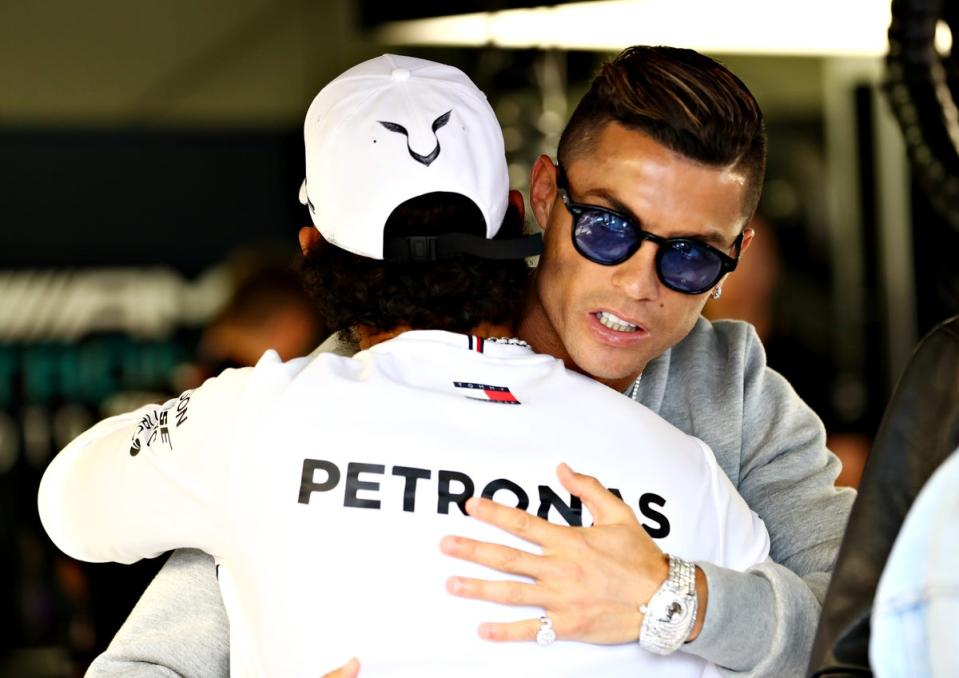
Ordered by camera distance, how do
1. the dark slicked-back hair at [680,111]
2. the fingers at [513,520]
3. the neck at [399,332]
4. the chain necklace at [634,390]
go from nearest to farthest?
the fingers at [513,520] → the neck at [399,332] → the dark slicked-back hair at [680,111] → the chain necklace at [634,390]

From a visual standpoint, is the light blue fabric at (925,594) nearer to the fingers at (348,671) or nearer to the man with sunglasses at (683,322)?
the man with sunglasses at (683,322)

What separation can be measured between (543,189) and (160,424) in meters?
0.77

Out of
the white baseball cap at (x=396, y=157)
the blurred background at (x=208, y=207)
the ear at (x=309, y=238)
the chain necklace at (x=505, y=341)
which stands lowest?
the blurred background at (x=208, y=207)

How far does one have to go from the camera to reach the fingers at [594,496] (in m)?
1.62

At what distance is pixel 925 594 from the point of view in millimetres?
1086

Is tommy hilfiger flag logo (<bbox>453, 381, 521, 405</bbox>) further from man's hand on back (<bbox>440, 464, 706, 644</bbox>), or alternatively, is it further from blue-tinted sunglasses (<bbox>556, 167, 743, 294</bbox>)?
blue-tinted sunglasses (<bbox>556, 167, 743, 294</bbox>)

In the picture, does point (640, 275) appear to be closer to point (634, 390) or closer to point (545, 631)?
point (634, 390)

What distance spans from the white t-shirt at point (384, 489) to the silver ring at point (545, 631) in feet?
0.09

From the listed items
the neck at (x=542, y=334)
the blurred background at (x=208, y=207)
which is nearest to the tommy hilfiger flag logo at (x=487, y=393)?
the neck at (x=542, y=334)

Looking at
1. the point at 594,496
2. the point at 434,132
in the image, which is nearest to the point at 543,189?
the point at 434,132

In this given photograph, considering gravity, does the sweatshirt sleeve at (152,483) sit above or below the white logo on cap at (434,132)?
below

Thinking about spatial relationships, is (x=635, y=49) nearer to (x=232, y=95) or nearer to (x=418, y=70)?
(x=418, y=70)

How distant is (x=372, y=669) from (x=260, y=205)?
5425 millimetres

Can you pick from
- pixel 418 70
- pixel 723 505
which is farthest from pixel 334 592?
pixel 418 70
